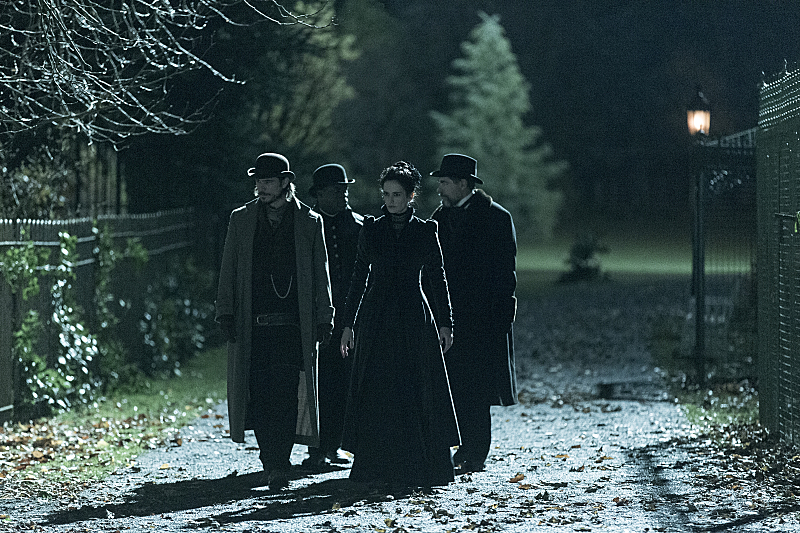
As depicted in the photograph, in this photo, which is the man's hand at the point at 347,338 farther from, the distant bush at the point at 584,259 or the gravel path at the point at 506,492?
the distant bush at the point at 584,259

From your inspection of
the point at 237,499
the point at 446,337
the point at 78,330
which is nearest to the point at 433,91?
the point at 78,330

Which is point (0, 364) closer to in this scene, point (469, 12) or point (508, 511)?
point (508, 511)

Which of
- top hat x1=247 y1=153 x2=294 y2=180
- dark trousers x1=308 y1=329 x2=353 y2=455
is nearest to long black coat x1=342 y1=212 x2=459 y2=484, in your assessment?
top hat x1=247 y1=153 x2=294 y2=180

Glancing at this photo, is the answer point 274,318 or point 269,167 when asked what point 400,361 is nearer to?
point 274,318

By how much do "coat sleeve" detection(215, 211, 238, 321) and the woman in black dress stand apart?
2.58 feet

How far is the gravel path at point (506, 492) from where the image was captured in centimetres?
717

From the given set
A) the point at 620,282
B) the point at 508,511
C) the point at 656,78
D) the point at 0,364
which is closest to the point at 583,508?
the point at 508,511

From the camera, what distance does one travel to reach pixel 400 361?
27.6 feet

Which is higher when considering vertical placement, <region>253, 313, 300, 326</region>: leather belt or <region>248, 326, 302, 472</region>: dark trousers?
<region>253, 313, 300, 326</region>: leather belt

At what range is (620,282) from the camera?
3669cm

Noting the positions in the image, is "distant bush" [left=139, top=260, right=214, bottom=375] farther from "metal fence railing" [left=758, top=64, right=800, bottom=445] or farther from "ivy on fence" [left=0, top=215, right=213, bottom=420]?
"metal fence railing" [left=758, top=64, right=800, bottom=445]

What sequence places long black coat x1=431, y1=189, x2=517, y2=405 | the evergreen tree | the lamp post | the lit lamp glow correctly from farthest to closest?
the evergreen tree → the lit lamp glow → the lamp post → long black coat x1=431, y1=189, x2=517, y2=405

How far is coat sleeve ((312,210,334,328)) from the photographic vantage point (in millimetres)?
8586

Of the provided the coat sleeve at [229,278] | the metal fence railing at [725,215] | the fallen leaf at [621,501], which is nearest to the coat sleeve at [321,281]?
the coat sleeve at [229,278]
